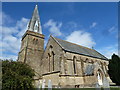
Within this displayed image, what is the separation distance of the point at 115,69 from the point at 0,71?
1805cm

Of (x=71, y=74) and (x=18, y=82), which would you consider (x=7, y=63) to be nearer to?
(x=18, y=82)

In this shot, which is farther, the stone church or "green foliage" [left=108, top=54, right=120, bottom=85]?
the stone church

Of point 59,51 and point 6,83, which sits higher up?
point 59,51

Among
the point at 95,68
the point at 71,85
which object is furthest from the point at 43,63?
the point at 95,68

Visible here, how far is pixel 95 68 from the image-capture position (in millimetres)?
20641

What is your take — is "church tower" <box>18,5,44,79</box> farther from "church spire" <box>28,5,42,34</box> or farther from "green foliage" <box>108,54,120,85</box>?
"green foliage" <box>108,54,120,85</box>

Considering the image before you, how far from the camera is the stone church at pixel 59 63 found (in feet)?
64.4

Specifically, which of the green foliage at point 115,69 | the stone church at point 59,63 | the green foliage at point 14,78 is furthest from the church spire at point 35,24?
the green foliage at point 115,69

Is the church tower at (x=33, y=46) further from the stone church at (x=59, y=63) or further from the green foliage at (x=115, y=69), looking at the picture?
the green foliage at (x=115, y=69)

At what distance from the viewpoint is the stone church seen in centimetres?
1962

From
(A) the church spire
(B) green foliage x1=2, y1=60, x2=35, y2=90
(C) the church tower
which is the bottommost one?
(B) green foliage x1=2, y1=60, x2=35, y2=90

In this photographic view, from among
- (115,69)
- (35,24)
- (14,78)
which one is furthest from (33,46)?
(115,69)

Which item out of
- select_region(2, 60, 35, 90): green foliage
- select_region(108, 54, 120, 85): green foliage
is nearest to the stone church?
select_region(108, 54, 120, 85): green foliage

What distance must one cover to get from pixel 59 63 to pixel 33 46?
9824 mm
